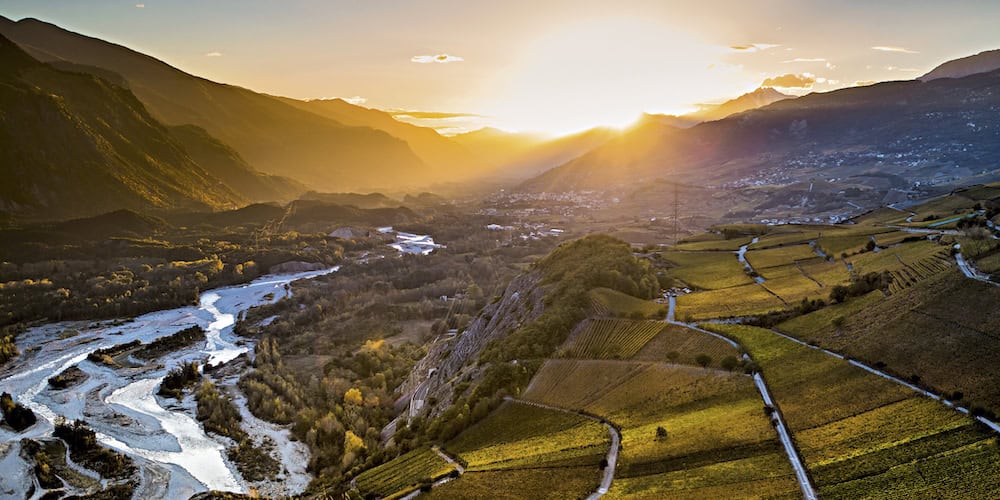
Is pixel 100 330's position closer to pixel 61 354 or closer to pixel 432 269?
pixel 61 354

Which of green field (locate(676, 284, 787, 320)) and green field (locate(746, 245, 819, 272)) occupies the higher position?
green field (locate(746, 245, 819, 272))

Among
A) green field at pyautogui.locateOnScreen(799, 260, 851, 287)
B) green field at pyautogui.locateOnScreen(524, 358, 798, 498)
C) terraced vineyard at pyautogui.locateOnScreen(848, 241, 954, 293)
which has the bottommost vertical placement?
green field at pyautogui.locateOnScreen(524, 358, 798, 498)

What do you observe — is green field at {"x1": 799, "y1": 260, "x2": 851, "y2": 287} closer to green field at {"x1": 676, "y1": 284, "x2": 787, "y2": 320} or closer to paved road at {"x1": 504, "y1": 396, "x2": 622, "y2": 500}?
green field at {"x1": 676, "y1": 284, "x2": 787, "y2": 320}

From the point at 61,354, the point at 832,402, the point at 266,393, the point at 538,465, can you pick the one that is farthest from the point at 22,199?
the point at 832,402

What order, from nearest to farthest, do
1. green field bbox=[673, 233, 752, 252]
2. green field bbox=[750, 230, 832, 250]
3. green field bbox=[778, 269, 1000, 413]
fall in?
1. green field bbox=[778, 269, 1000, 413]
2. green field bbox=[750, 230, 832, 250]
3. green field bbox=[673, 233, 752, 252]

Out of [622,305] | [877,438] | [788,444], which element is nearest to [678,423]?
[788,444]

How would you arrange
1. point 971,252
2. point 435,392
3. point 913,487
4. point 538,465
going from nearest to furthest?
point 913,487, point 538,465, point 971,252, point 435,392

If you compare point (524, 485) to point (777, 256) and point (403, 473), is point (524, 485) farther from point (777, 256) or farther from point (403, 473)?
point (777, 256)

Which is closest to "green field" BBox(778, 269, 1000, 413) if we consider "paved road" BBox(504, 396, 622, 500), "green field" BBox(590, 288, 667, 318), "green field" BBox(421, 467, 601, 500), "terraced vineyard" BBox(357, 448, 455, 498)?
"green field" BBox(590, 288, 667, 318)
